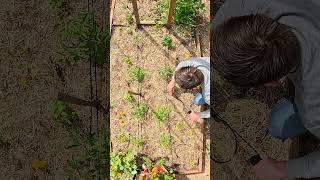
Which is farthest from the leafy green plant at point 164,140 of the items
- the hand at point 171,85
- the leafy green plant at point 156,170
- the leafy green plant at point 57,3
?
the leafy green plant at point 57,3

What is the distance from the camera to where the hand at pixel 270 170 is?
3072mm

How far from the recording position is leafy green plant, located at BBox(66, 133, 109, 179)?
3584mm

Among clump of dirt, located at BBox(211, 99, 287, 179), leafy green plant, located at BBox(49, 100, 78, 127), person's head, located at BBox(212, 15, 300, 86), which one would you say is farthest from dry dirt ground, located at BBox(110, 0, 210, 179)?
person's head, located at BBox(212, 15, 300, 86)

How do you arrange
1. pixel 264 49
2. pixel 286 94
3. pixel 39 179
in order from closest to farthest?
pixel 264 49
pixel 286 94
pixel 39 179

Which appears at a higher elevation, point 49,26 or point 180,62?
point 49,26

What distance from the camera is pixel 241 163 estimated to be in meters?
3.56

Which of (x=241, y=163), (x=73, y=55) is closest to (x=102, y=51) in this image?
(x=73, y=55)

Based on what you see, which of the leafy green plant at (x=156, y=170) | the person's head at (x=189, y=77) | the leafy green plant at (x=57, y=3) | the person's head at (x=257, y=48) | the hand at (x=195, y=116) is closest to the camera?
the person's head at (x=257, y=48)

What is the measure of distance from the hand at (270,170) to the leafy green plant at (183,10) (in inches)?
45.2

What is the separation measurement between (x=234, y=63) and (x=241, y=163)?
4.59 ft

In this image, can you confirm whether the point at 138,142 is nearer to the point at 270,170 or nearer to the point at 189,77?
the point at 189,77

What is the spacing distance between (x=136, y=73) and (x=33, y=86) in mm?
789

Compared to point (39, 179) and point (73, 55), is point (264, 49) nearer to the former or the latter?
point (73, 55)

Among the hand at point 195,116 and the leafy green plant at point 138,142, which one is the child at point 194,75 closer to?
the hand at point 195,116
